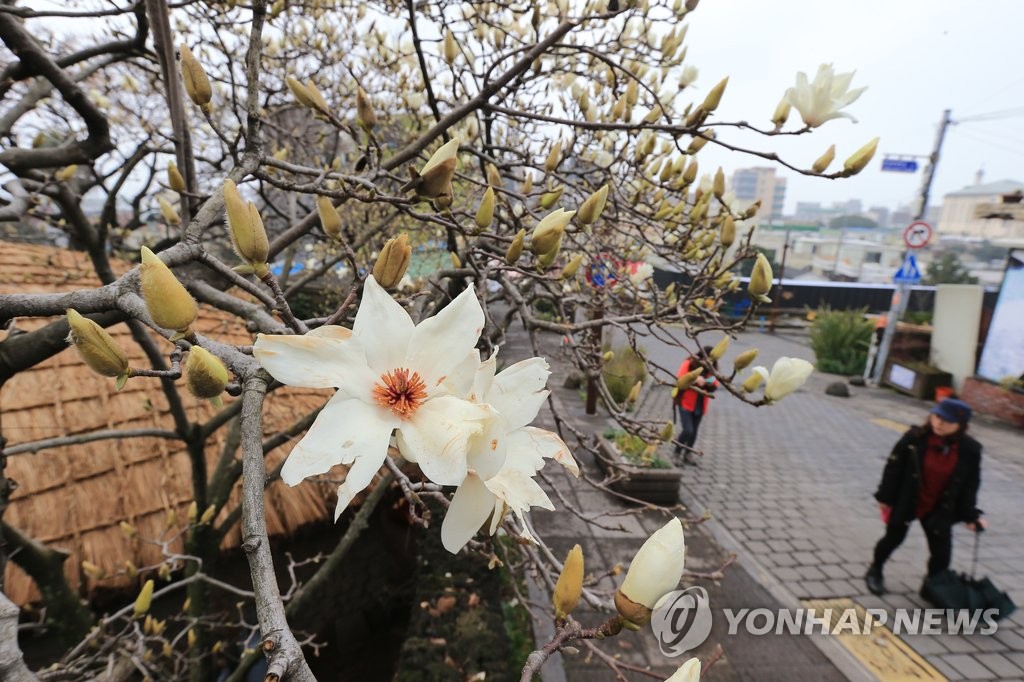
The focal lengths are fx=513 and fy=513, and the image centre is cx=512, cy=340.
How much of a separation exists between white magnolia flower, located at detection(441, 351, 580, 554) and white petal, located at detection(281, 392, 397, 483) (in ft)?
0.41

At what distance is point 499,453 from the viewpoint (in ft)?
2.32

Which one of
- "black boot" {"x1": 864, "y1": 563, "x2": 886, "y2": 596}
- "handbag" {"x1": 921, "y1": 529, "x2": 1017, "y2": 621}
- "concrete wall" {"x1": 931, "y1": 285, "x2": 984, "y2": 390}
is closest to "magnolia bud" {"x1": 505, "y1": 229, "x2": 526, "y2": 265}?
"handbag" {"x1": 921, "y1": 529, "x2": 1017, "y2": 621}

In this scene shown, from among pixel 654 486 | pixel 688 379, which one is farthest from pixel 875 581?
pixel 688 379

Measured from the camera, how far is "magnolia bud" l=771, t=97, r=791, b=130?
1.91 meters

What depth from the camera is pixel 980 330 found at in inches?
394

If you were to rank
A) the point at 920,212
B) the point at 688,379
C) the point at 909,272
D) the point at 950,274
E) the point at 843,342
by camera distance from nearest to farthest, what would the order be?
the point at 688,379 < the point at 909,272 < the point at 920,212 < the point at 843,342 < the point at 950,274

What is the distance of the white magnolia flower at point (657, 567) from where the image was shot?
2.84 ft

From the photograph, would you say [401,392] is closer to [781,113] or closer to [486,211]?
[486,211]

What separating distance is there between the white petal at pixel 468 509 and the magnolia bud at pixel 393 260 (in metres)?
0.46

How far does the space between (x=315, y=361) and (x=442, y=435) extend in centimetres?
22

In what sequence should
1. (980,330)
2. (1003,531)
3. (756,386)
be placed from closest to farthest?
(756,386)
(1003,531)
(980,330)

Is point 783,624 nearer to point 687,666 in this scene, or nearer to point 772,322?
point 687,666

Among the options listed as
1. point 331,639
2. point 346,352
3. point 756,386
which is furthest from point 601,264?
point 331,639

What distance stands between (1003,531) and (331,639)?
23.1ft
